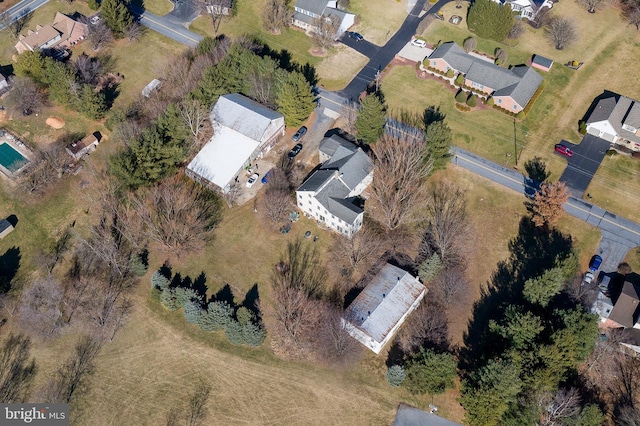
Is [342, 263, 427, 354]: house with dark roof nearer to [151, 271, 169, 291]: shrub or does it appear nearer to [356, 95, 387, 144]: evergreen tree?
[356, 95, 387, 144]: evergreen tree

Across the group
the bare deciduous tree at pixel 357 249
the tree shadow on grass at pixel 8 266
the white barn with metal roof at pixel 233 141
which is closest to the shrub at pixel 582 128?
the bare deciduous tree at pixel 357 249

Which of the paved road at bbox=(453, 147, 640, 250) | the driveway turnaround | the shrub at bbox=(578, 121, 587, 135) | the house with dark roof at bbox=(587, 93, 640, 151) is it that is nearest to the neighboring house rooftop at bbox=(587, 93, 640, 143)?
the house with dark roof at bbox=(587, 93, 640, 151)

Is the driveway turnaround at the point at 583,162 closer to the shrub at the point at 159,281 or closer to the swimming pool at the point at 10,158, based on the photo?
the shrub at the point at 159,281

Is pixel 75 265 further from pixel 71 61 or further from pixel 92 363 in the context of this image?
pixel 71 61

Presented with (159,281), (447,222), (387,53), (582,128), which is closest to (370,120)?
(447,222)

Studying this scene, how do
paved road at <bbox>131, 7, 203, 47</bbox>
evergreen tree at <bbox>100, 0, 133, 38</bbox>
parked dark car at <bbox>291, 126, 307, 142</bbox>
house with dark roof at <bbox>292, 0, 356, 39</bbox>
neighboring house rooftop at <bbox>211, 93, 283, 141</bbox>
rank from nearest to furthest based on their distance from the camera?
neighboring house rooftop at <bbox>211, 93, 283, 141</bbox>, parked dark car at <bbox>291, 126, 307, 142</bbox>, evergreen tree at <bbox>100, 0, 133, 38</bbox>, house with dark roof at <bbox>292, 0, 356, 39</bbox>, paved road at <bbox>131, 7, 203, 47</bbox>

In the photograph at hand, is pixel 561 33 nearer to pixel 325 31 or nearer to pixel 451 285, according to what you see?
pixel 325 31
